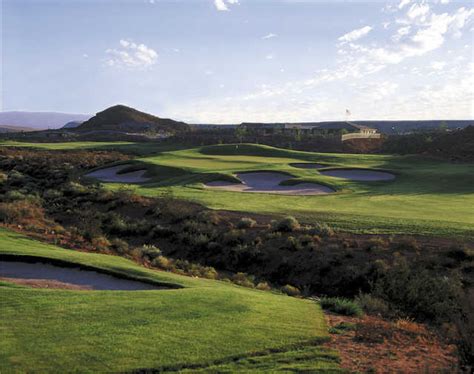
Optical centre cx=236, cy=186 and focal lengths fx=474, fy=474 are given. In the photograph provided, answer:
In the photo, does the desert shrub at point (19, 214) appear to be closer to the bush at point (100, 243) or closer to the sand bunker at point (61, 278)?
the bush at point (100, 243)

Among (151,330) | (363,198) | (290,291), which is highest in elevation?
(151,330)

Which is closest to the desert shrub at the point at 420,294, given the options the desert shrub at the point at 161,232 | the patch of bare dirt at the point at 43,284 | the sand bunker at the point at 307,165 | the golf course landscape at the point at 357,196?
the golf course landscape at the point at 357,196

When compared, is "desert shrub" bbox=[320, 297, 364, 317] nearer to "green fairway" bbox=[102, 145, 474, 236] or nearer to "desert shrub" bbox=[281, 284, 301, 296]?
"desert shrub" bbox=[281, 284, 301, 296]

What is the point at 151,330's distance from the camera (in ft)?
31.4

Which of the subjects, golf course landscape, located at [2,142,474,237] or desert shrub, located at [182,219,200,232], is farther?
desert shrub, located at [182,219,200,232]

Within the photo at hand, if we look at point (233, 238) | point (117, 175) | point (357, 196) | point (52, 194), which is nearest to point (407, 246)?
point (233, 238)

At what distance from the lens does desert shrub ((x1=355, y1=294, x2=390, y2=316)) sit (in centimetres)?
1406

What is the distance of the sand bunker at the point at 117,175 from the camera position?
47.0m

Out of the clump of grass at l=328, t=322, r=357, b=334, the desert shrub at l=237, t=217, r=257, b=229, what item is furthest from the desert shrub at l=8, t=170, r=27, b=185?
the clump of grass at l=328, t=322, r=357, b=334

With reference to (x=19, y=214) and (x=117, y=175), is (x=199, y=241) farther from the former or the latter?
(x=117, y=175)

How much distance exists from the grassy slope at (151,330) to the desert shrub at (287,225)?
465 inches

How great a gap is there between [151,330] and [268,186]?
106 feet

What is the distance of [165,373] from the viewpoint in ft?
26.1

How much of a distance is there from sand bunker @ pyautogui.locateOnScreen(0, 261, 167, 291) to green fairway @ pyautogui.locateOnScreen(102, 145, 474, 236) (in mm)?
14075
